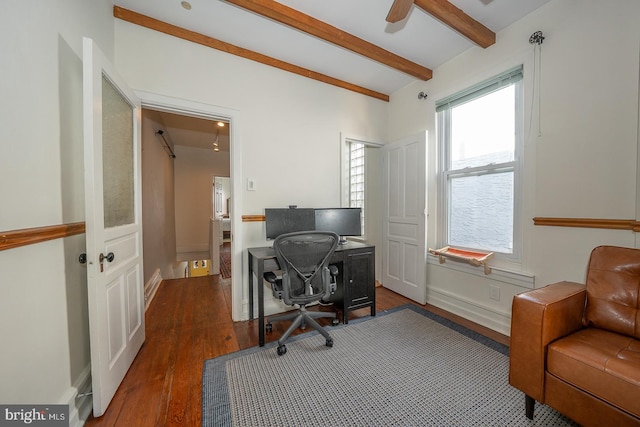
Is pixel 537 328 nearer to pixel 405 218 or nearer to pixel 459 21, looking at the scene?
pixel 405 218

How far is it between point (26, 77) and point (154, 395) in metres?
1.81

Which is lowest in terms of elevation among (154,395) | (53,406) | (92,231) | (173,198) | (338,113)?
(154,395)

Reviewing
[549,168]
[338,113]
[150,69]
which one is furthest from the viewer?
[338,113]

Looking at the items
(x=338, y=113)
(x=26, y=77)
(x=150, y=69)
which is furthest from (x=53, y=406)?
(x=338, y=113)

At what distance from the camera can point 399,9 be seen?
145 cm

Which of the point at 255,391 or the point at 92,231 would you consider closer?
the point at 92,231

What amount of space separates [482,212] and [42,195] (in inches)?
129

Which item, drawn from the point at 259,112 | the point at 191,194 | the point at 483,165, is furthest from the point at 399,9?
the point at 191,194

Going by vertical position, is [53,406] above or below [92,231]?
below

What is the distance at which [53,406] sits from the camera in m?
1.13

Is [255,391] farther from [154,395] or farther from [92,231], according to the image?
[92,231]

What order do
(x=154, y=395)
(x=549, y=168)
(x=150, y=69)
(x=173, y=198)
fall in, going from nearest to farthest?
1. (x=154, y=395)
2. (x=549, y=168)
3. (x=150, y=69)
4. (x=173, y=198)

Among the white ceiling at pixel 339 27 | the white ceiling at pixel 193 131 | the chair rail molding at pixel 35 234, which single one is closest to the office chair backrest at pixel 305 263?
the chair rail molding at pixel 35 234

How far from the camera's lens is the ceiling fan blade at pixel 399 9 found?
1.39 m
